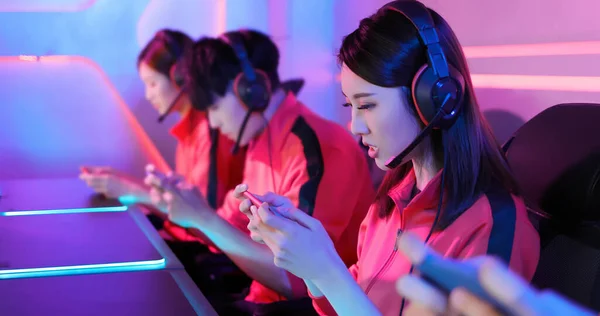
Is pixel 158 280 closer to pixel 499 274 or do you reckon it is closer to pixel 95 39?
pixel 499 274

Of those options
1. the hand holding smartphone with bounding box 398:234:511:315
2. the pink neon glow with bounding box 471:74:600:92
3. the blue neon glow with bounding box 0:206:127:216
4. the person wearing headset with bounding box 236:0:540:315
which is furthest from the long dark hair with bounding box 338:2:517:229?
the blue neon glow with bounding box 0:206:127:216

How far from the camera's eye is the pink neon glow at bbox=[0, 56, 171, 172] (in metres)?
2.53

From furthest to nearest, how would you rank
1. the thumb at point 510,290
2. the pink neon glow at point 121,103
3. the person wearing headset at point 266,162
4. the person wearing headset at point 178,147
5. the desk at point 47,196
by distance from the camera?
1. the pink neon glow at point 121,103
2. the person wearing headset at point 178,147
3. the desk at point 47,196
4. the person wearing headset at point 266,162
5. the thumb at point 510,290

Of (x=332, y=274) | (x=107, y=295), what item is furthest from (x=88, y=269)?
(x=332, y=274)

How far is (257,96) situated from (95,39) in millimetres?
1224

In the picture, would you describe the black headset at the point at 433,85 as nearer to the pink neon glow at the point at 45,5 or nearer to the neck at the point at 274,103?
the neck at the point at 274,103

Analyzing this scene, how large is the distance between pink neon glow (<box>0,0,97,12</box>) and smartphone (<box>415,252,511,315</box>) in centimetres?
244

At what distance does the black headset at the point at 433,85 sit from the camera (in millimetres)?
923

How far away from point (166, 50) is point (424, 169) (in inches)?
61.3

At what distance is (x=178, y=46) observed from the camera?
2414mm

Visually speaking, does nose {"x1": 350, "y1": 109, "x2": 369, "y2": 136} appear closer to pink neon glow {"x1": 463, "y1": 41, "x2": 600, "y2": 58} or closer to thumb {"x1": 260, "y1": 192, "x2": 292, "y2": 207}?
thumb {"x1": 260, "y1": 192, "x2": 292, "y2": 207}

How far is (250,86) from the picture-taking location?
5.48 feet

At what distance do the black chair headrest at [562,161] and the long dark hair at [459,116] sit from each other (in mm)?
54

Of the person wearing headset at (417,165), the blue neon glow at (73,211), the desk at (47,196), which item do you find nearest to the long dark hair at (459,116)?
the person wearing headset at (417,165)
